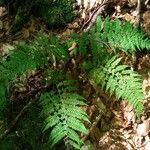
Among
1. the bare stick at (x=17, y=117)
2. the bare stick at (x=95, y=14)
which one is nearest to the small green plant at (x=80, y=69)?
the bare stick at (x=17, y=117)

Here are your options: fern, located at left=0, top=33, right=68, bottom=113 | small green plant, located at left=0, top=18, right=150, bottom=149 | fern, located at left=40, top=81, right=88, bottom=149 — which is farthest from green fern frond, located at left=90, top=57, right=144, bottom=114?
fern, located at left=0, top=33, right=68, bottom=113

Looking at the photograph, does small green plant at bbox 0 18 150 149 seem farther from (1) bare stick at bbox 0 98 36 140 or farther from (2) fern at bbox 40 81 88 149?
(1) bare stick at bbox 0 98 36 140

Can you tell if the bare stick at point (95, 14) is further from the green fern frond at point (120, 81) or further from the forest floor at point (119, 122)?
the green fern frond at point (120, 81)

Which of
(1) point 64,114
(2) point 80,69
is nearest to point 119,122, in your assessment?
(1) point 64,114

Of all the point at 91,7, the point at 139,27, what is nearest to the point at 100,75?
the point at 139,27

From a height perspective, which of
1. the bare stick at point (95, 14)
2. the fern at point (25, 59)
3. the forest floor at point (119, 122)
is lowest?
the forest floor at point (119, 122)

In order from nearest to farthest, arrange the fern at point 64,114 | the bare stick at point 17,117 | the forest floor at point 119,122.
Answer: the fern at point 64,114 → the forest floor at point 119,122 → the bare stick at point 17,117
